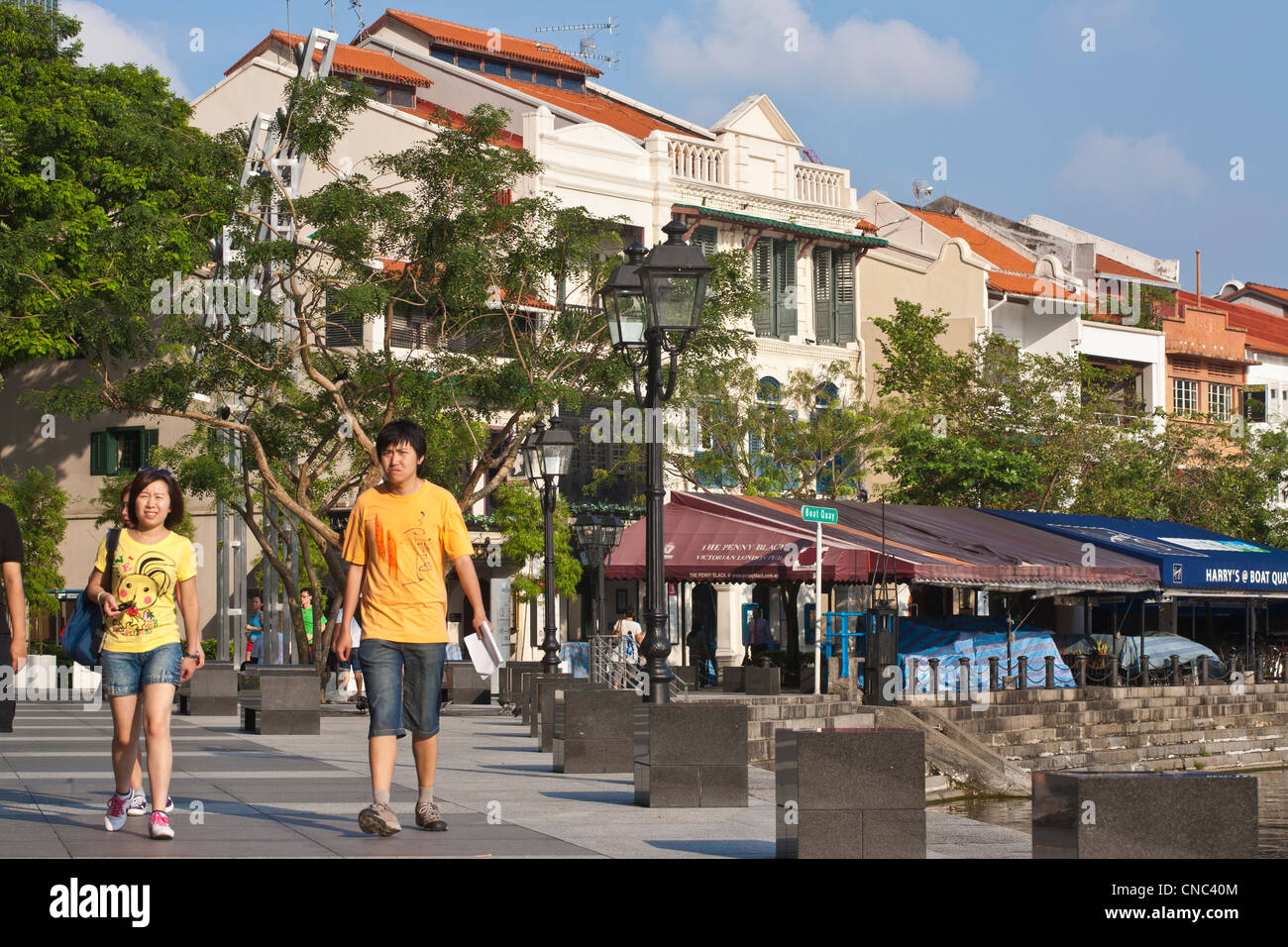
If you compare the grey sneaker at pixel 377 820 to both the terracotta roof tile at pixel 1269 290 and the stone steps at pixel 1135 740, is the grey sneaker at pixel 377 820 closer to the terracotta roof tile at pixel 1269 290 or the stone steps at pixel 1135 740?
the stone steps at pixel 1135 740

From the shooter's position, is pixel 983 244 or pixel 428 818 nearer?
pixel 428 818

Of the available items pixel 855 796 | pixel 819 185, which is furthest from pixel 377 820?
pixel 819 185

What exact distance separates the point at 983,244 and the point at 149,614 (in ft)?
176

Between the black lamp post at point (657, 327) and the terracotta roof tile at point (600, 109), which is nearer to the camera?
the black lamp post at point (657, 327)

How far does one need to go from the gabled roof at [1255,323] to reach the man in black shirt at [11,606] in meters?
57.3

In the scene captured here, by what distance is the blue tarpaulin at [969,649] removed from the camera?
29.5m

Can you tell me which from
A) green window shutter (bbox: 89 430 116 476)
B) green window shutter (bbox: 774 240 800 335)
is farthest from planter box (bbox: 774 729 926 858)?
green window shutter (bbox: 774 240 800 335)

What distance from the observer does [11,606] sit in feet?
27.6

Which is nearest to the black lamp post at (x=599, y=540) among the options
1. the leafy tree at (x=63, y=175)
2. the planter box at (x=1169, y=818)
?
the leafy tree at (x=63, y=175)

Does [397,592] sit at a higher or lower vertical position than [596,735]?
higher

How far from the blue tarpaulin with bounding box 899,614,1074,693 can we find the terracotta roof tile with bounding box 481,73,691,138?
19587 millimetres

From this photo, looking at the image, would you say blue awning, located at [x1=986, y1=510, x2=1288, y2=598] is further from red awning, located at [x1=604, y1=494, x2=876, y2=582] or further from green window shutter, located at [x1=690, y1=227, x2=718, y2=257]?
green window shutter, located at [x1=690, y1=227, x2=718, y2=257]

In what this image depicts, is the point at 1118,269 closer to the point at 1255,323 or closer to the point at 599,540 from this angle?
the point at 1255,323
